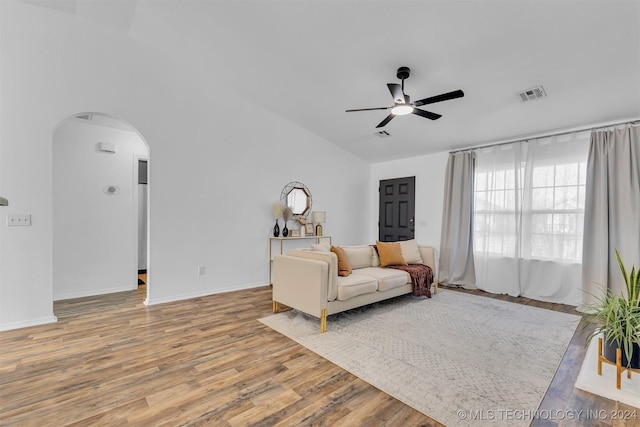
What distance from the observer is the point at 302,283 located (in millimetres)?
3262

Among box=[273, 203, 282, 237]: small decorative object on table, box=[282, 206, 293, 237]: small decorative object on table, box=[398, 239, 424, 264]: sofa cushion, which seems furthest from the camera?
box=[282, 206, 293, 237]: small decorative object on table

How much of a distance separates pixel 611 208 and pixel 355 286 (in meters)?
3.45

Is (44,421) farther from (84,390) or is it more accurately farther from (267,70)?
(267,70)

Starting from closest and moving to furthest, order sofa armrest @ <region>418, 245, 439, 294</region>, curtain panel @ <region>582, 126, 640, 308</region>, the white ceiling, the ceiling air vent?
the white ceiling < the ceiling air vent < curtain panel @ <region>582, 126, 640, 308</region> < sofa armrest @ <region>418, 245, 439, 294</region>

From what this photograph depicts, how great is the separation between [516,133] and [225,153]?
4457 millimetres

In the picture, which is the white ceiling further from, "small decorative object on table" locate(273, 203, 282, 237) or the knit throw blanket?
the knit throw blanket

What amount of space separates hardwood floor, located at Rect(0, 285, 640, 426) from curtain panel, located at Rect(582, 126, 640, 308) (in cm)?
125

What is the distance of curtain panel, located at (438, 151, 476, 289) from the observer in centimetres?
506

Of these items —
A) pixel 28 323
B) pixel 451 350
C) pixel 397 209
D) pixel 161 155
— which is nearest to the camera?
pixel 451 350

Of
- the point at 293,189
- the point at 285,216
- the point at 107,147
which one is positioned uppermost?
the point at 107,147

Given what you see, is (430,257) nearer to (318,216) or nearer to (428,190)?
(428,190)

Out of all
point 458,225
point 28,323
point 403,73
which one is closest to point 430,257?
point 458,225

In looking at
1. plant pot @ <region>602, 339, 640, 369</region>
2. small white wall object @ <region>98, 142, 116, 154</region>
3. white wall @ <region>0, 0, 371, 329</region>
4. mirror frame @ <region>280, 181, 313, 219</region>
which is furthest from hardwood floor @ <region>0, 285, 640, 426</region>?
mirror frame @ <region>280, 181, 313, 219</region>

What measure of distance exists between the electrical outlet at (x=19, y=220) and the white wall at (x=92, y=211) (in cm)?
104
